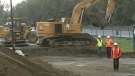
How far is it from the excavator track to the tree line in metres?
33.5

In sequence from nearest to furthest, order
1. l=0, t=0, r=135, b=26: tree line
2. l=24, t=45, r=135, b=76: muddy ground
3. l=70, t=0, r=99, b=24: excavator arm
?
l=24, t=45, r=135, b=76: muddy ground < l=70, t=0, r=99, b=24: excavator arm < l=0, t=0, r=135, b=26: tree line

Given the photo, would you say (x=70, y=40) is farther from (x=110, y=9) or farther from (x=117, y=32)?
(x=117, y=32)

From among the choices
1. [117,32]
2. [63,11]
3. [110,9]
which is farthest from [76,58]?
[63,11]

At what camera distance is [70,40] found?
29719mm

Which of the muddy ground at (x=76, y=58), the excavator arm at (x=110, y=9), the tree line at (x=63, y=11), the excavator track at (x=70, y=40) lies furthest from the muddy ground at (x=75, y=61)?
the tree line at (x=63, y=11)

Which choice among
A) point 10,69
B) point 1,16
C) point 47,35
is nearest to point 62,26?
point 47,35

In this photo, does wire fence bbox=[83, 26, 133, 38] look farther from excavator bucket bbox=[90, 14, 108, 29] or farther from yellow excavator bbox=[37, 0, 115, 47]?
excavator bucket bbox=[90, 14, 108, 29]

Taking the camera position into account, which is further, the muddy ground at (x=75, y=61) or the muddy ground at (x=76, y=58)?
the muddy ground at (x=76, y=58)

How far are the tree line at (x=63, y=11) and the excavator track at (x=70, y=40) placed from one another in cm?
3355

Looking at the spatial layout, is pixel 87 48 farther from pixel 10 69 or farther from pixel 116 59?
pixel 10 69

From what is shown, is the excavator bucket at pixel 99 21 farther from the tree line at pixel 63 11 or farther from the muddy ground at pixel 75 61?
the tree line at pixel 63 11

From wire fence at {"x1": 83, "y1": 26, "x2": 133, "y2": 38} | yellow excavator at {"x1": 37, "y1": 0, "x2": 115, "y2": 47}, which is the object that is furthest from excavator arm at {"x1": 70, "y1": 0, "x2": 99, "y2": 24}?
wire fence at {"x1": 83, "y1": 26, "x2": 133, "y2": 38}

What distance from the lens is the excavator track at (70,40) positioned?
29.4 meters

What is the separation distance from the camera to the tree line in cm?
8356
